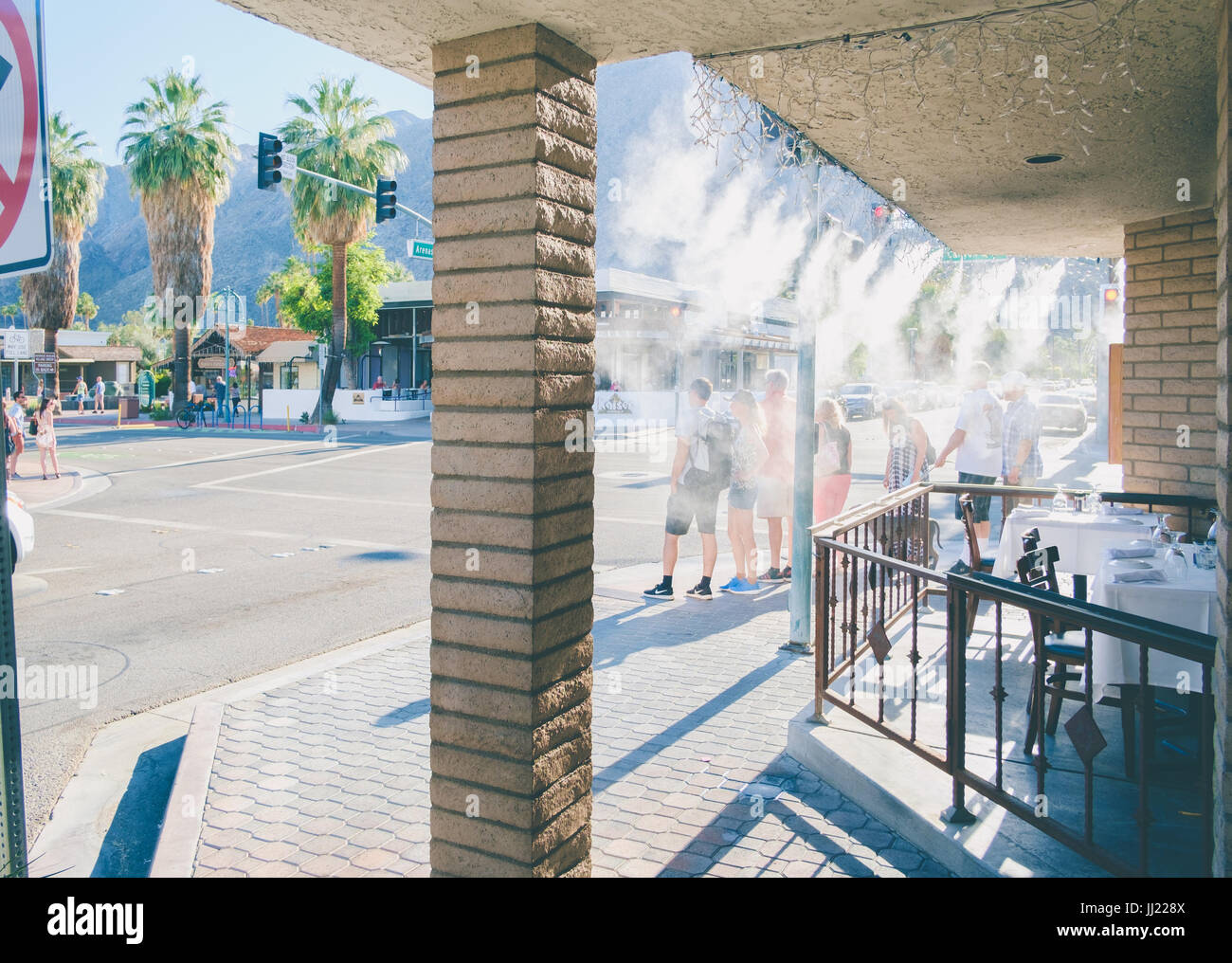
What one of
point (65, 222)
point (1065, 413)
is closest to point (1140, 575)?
point (1065, 413)

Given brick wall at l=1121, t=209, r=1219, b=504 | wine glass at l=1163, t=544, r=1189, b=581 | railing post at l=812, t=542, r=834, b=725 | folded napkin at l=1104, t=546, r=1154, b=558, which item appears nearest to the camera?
wine glass at l=1163, t=544, r=1189, b=581

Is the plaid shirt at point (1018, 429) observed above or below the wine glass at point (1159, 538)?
above

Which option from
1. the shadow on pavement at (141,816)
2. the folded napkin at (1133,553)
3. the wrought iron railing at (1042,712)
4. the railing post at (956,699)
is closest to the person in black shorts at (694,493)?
the wrought iron railing at (1042,712)

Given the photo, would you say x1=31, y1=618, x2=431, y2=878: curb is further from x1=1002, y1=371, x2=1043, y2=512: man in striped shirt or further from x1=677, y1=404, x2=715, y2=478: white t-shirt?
x1=1002, y1=371, x2=1043, y2=512: man in striped shirt

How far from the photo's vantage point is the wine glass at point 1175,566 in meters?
4.77

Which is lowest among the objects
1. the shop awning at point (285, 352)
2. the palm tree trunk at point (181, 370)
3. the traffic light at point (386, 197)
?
the palm tree trunk at point (181, 370)

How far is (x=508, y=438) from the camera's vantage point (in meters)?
2.91

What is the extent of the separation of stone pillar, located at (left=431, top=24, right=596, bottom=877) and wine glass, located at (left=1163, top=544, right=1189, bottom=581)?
11.1 ft

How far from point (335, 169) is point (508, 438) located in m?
40.0

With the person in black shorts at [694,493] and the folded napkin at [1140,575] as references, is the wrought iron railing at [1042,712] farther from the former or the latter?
the person in black shorts at [694,493]

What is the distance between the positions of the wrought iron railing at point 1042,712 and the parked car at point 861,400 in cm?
3564

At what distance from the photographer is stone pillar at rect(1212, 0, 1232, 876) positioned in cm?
261

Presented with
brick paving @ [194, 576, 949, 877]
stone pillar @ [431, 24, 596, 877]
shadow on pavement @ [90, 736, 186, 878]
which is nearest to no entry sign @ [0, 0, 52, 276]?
stone pillar @ [431, 24, 596, 877]
